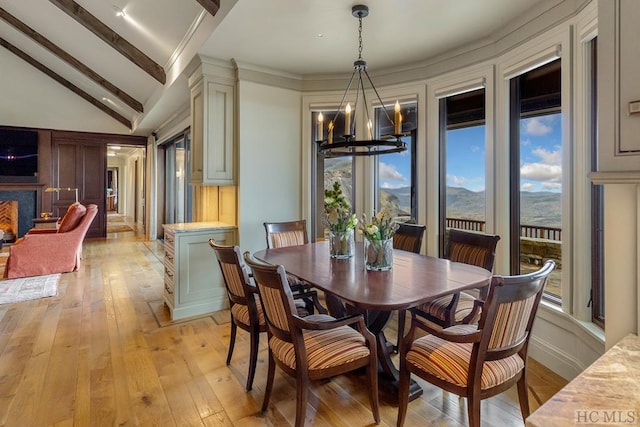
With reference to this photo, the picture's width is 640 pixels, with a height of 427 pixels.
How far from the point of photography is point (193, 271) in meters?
3.63

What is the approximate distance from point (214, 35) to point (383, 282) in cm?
272

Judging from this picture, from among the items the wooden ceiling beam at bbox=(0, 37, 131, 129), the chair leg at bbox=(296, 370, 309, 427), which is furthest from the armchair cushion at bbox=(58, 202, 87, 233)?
the chair leg at bbox=(296, 370, 309, 427)

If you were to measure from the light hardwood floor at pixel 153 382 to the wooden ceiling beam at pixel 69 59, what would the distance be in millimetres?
4345

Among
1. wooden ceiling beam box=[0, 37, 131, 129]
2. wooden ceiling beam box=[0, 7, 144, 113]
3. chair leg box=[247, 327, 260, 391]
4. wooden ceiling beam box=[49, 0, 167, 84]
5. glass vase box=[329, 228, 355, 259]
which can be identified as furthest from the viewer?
wooden ceiling beam box=[0, 37, 131, 129]

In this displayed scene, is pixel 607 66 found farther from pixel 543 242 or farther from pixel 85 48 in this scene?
pixel 85 48

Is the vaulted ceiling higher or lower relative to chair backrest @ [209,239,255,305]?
higher

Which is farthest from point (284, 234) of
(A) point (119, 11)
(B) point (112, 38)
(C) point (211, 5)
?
(B) point (112, 38)

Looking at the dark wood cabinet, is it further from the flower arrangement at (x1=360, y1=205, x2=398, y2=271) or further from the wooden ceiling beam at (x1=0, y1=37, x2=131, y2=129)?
the flower arrangement at (x1=360, y1=205, x2=398, y2=271)

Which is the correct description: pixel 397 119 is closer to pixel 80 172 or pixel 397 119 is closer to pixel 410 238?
pixel 410 238

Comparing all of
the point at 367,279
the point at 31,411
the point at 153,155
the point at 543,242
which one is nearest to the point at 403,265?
the point at 367,279

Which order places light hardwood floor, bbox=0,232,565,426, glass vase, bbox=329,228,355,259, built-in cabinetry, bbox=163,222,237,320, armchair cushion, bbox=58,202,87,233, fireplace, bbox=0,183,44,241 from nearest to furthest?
light hardwood floor, bbox=0,232,565,426, glass vase, bbox=329,228,355,259, built-in cabinetry, bbox=163,222,237,320, armchair cushion, bbox=58,202,87,233, fireplace, bbox=0,183,44,241

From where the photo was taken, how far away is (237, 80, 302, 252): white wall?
3846 millimetres

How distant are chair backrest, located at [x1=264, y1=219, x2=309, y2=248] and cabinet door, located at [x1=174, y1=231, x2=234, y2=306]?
617 millimetres

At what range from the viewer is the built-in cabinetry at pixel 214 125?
12.2ft
